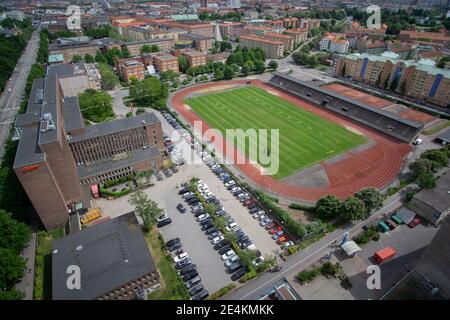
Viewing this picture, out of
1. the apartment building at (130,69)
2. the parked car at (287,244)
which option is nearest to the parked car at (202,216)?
the parked car at (287,244)

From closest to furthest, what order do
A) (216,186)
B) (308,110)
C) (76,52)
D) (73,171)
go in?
(73,171), (216,186), (308,110), (76,52)

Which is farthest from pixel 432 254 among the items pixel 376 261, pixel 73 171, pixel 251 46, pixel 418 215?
pixel 251 46

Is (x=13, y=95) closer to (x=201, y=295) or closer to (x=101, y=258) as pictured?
(x=101, y=258)

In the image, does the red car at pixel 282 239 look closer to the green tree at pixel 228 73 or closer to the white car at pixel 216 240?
the white car at pixel 216 240

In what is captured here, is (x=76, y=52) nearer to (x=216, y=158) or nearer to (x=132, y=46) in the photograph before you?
(x=132, y=46)

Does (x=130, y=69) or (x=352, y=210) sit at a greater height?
(x=130, y=69)

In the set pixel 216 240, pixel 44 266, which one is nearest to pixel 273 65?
pixel 216 240
